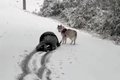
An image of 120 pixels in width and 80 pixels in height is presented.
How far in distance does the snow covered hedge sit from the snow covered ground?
1922 millimetres

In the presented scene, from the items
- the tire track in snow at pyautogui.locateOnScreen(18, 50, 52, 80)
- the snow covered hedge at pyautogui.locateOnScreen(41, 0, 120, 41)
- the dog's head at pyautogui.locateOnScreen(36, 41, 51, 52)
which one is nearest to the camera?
the tire track in snow at pyautogui.locateOnScreen(18, 50, 52, 80)

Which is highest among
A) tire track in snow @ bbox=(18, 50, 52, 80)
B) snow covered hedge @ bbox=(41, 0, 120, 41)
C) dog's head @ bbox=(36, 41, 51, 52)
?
snow covered hedge @ bbox=(41, 0, 120, 41)

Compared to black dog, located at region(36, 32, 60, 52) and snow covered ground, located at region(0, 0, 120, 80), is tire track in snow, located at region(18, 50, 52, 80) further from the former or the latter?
black dog, located at region(36, 32, 60, 52)

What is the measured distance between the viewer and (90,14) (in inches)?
872

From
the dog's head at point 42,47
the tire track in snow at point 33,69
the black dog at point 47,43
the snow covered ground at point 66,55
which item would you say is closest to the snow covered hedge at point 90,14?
the snow covered ground at point 66,55

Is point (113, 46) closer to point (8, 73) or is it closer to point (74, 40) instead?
point (74, 40)

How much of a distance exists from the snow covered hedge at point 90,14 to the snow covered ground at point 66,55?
1.92 metres

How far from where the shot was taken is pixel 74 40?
15758mm

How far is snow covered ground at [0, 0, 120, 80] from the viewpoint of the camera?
1132cm

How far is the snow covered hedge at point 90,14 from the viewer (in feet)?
64.6

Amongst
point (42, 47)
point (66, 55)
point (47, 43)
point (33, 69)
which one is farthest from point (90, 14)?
point (33, 69)

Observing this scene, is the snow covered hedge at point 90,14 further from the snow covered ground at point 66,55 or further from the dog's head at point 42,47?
the dog's head at point 42,47

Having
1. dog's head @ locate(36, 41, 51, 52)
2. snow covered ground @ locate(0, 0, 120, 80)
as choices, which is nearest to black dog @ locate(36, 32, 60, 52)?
dog's head @ locate(36, 41, 51, 52)

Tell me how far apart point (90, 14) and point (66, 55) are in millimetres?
9209
